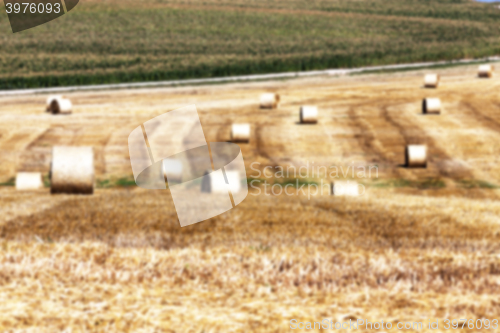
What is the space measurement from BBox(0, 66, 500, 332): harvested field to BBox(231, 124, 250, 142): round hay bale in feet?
2.03

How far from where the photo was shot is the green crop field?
183 feet

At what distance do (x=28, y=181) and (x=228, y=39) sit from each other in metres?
54.9

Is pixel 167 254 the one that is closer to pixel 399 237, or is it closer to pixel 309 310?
pixel 309 310

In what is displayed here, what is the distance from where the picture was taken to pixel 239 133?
24703 millimetres

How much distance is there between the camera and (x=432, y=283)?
7.51 m

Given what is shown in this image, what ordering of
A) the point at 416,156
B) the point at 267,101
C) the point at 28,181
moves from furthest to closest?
the point at 267,101, the point at 416,156, the point at 28,181

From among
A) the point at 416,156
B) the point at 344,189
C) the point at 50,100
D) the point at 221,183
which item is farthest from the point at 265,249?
the point at 50,100

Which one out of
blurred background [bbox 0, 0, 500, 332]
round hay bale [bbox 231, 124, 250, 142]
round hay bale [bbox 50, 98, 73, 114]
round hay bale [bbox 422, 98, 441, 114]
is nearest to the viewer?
blurred background [bbox 0, 0, 500, 332]

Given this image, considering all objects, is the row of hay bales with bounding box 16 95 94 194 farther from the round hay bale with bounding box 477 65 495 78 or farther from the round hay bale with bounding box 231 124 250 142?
the round hay bale with bounding box 477 65 495 78

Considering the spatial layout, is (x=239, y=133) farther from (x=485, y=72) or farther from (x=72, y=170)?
(x=485, y=72)

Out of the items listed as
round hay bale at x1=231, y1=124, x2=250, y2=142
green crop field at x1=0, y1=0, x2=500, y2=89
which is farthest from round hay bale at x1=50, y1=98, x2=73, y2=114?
green crop field at x1=0, y1=0, x2=500, y2=89

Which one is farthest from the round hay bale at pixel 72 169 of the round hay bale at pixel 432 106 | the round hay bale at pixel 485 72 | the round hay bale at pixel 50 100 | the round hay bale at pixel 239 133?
the round hay bale at pixel 485 72

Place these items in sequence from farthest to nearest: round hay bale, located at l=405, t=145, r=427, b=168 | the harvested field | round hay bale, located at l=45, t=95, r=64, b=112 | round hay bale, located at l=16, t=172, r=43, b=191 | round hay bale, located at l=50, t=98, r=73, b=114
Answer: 1. round hay bale, located at l=45, t=95, r=64, b=112
2. round hay bale, located at l=50, t=98, r=73, b=114
3. round hay bale, located at l=405, t=145, r=427, b=168
4. round hay bale, located at l=16, t=172, r=43, b=191
5. the harvested field

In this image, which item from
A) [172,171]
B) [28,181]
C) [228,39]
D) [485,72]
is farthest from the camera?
[228,39]
